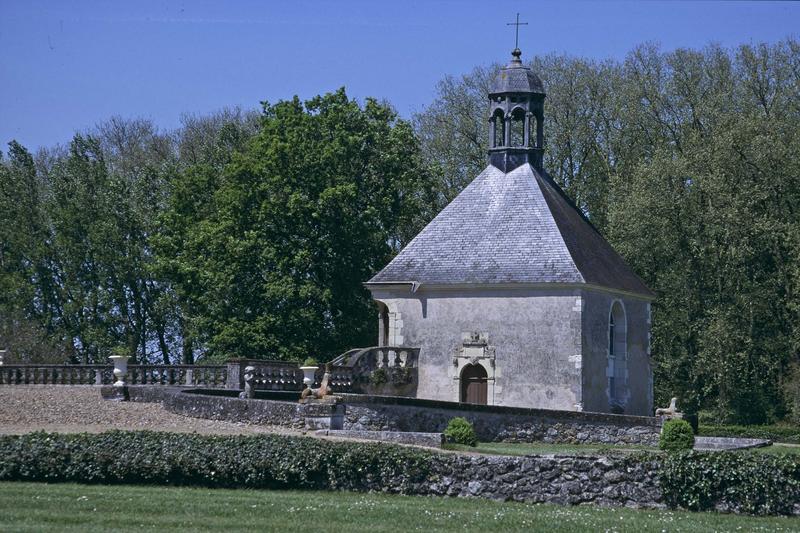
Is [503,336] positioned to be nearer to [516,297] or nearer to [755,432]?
[516,297]

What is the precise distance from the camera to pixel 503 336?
38.8 meters

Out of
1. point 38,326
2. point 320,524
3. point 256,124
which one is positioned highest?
point 256,124

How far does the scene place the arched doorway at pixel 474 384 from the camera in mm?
39062

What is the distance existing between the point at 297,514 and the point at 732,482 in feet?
21.0

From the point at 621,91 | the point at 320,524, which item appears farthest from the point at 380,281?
the point at 320,524

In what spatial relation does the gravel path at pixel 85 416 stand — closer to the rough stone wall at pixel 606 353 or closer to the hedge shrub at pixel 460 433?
the hedge shrub at pixel 460 433

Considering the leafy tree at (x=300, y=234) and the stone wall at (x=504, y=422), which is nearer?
the stone wall at (x=504, y=422)

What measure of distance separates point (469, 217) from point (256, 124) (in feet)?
74.4

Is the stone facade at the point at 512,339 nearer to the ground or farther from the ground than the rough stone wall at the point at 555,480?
farther from the ground

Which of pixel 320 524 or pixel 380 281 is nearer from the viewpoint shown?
pixel 320 524

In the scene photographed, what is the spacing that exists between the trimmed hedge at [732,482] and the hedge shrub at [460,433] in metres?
8.99

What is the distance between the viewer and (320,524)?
17.6m

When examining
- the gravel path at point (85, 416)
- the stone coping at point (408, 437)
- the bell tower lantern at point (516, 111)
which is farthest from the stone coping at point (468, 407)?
the bell tower lantern at point (516, 111)

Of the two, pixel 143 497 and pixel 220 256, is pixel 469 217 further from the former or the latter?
pixel 143 497
